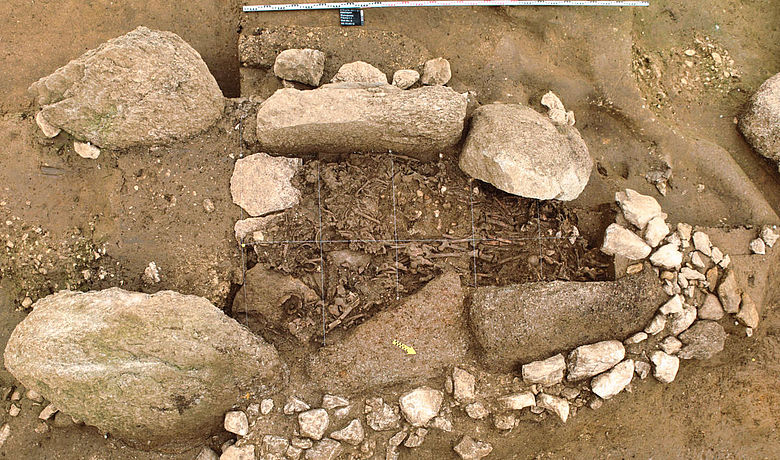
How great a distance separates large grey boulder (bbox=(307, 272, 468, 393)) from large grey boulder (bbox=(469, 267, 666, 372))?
16 cm

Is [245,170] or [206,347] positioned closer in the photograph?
[206,347]

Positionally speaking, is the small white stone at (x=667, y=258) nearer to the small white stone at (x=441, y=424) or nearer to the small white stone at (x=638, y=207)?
the small white stone at (x=638, y=207)

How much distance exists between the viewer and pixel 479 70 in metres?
4.44

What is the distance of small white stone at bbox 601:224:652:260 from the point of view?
3879 mm

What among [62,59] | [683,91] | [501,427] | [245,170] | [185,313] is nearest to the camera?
[185,313]

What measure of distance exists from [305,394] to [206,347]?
730 mm

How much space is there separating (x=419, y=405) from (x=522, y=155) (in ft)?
5.90

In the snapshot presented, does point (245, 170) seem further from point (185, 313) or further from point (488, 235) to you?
point (488, 235)

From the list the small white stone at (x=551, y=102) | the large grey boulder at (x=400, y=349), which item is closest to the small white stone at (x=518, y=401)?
the large grey boulder at (x=400, y=349)

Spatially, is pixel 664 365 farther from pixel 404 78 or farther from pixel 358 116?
pixel 404 78

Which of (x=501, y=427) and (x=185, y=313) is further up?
(x=185, y=313)

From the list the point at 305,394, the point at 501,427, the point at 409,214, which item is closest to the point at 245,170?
the point at 409,214

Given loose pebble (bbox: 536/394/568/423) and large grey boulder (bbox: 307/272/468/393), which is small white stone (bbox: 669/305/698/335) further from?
large grey boulder (bbox: 307/272/468/393)

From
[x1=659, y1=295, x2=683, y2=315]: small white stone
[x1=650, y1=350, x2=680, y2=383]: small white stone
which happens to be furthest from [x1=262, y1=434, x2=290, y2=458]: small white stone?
[x1=659, y1=295, x2=683, y2=315]: small white stone
